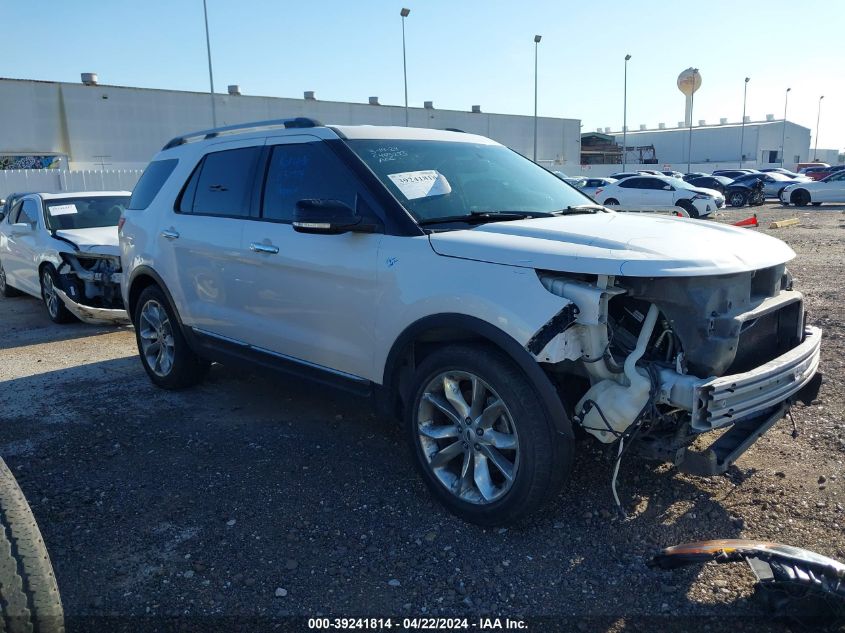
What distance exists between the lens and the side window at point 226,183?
4.73 metres

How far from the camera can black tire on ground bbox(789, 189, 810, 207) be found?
28.5m

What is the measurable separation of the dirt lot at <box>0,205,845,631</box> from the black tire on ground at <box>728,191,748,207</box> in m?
28.8

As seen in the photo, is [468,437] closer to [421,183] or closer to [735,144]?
[421,183]

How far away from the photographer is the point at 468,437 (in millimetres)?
3428

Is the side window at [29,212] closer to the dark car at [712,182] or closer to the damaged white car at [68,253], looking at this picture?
the damaged white car at [68,253]

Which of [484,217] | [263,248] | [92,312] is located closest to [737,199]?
[92,312]

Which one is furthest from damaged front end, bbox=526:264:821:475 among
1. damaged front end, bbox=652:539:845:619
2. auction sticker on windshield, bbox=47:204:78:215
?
auction sticker on windshield, bbox=47:204:78:215

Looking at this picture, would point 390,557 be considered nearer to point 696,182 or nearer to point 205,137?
point 205,137

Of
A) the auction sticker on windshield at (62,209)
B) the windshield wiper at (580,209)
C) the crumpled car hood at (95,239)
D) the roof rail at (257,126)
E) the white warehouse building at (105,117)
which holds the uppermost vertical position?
the white warehouse building at (105,117)

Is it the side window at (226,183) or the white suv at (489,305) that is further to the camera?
the side window at (226,183)

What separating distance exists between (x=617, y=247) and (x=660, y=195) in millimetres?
23194

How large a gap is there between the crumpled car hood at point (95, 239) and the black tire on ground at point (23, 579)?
630 cm

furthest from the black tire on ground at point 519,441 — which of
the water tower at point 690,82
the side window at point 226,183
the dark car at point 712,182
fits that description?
the water tower at point 690,82

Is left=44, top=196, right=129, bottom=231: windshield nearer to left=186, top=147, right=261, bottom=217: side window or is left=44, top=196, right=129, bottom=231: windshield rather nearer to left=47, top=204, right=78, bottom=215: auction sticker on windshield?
left=47, top=204, right=78, bottom=215: auction sticker on windshield
